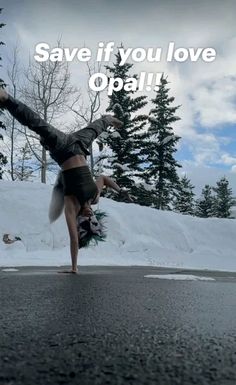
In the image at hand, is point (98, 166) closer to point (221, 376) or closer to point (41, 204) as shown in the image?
point (41, 204)

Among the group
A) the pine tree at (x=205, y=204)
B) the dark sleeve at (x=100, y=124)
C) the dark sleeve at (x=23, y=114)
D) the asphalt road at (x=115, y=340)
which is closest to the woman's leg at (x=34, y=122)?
the dark sleeve at (x=23, y=114)

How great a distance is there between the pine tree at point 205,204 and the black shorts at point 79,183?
145ft

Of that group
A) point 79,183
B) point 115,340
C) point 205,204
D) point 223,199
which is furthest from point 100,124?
point 205,204

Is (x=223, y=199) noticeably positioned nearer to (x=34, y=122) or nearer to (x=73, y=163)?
(x=73, y=163)

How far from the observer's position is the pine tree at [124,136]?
2906 centimetres

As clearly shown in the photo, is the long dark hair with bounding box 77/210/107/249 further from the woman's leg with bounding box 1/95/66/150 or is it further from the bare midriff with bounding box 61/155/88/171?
the woman's leg with bounding box 1/95/66/150

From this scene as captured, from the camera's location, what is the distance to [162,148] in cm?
3191

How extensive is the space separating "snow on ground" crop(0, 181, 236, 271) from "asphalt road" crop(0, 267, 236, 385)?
965 centimetres

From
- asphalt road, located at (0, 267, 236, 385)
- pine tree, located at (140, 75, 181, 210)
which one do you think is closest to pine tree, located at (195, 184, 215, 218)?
pine tree, located at (140, 75, 181, 210)

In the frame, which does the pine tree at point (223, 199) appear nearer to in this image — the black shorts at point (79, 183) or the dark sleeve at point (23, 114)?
the black shorts at point (79, 183)

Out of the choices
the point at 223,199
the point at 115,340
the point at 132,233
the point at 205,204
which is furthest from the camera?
the point at 205,204

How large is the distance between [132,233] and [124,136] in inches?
622

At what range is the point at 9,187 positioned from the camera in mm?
14961

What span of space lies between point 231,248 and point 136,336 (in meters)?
15.0
